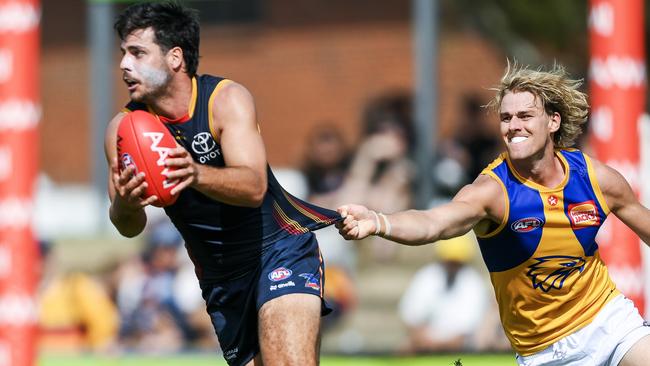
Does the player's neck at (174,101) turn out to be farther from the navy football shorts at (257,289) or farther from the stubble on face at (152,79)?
the navy football shorts at (257,289)

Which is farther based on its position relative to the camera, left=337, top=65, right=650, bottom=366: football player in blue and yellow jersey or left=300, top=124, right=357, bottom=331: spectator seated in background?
left=300, top=124, right=357, bottom=331: spectator seated in background

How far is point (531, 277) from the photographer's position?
577 centimetres

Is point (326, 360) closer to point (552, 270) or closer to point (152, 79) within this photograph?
point (552, 270)

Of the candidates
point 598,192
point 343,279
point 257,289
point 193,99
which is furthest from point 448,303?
point 193,99

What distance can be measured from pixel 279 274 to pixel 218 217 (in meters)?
0.40

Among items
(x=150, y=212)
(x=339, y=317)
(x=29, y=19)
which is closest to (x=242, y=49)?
(x=150, y=212)

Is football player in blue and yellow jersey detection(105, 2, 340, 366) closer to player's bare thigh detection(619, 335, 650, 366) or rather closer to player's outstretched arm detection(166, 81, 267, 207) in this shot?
player's outstretched arm detection(166, 81, 267, 207)

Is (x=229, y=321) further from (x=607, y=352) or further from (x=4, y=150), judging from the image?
(x=4, y=150)

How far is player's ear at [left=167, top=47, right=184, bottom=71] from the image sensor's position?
5.71 m

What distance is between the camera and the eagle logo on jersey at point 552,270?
5.73 meters

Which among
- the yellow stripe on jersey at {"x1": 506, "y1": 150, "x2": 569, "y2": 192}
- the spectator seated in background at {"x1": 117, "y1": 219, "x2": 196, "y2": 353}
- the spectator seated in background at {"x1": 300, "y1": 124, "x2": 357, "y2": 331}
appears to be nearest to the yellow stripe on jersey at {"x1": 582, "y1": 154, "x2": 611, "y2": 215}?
the yellow stripe on jersey at {"x1": 506, "y1": 150, "x2": 569, "y2": 192}

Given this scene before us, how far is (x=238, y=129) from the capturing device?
5.50 meters

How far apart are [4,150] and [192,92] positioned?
11.0ft

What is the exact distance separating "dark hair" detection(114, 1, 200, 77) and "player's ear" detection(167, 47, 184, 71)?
2cm
